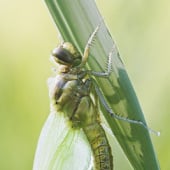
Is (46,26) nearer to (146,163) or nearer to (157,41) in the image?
(157,41)

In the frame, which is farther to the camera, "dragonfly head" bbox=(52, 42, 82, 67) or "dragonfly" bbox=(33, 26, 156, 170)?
"dragonfly" bbox=(33, 26, 156, 170)

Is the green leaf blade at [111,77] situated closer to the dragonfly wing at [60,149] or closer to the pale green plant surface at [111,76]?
the pale green plant surface at [111,76]

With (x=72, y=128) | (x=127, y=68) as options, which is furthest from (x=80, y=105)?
(x=127, y=68)

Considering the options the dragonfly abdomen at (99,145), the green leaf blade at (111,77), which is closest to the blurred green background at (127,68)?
the dragonfly abdomen at (99,145)

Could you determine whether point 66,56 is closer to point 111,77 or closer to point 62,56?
point 62,56

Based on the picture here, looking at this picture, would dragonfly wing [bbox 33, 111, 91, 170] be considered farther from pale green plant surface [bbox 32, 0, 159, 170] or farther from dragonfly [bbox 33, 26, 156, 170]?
pale green plant surface [bbox 32, 0, 159, 170]

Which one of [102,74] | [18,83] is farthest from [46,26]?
[102,74]

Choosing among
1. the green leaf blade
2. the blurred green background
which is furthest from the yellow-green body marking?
the green leaf blade
